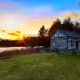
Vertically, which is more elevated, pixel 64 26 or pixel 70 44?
pixel 64 26

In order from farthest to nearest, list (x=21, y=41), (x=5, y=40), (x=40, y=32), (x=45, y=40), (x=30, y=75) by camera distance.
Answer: (x=40, y=32)
(x=21, y=41)
(x=5, y=40)
(x=45, y=40)
(x=30, y=75)

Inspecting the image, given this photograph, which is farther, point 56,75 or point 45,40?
point 45,40

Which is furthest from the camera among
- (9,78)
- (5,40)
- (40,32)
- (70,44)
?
(40,32)

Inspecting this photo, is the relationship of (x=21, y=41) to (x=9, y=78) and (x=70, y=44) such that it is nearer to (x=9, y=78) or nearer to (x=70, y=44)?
(x=70, y=44)

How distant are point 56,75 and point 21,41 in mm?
77017

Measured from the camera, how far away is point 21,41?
95188mm

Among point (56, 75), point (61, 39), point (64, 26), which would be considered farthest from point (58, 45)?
point (56, 75)

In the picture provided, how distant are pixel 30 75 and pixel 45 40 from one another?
6173 cm

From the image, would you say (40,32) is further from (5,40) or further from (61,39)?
Answer: (61,39)

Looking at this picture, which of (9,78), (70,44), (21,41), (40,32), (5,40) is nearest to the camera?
(9,78)

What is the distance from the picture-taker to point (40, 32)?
112062mm

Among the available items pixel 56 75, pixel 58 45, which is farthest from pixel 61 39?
pixel 56 75

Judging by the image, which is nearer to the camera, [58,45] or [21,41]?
[58,45]

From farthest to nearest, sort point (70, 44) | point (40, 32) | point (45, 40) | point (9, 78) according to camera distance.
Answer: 1. point (40, 32)
2. point (45, 40)
3. point (70, 44)
4. point (9, 78)
